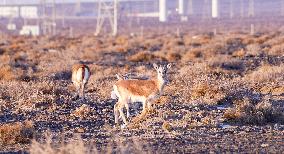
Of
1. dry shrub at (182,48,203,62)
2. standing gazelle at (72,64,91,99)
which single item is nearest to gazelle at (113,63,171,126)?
standing gazelle at (72,64,91,99)

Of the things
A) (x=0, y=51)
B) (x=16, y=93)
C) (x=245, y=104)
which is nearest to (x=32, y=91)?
(x=16, y=93)

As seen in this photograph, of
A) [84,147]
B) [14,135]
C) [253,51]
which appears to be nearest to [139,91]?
[14,135]

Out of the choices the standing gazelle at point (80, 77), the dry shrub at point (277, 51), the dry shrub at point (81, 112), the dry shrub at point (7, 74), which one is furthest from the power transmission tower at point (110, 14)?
the dry shrub at point (81, 112)

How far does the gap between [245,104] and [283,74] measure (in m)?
10.1

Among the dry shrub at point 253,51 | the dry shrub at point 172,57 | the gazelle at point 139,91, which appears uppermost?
the gazelle at point 139,91

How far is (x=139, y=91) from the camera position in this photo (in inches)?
653

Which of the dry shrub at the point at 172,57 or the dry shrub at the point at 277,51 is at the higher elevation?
the dry shrub at the point at 277,51

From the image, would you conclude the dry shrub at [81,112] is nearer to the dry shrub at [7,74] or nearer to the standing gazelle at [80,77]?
the standing gazelle at [80,77]

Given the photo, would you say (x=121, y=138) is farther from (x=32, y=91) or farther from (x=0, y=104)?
(x=32, y=91)

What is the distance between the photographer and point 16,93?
74.0 feet

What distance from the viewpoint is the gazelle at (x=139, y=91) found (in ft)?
54.1

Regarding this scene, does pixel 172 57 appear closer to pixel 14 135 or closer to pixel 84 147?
pixel 14 135

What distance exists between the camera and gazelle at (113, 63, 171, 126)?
16.5m

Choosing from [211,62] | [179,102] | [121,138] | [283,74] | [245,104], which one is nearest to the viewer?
[121,138]
